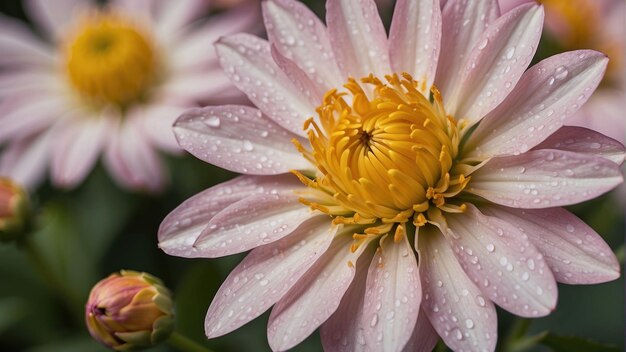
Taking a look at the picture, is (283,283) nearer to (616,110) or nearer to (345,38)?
(345,38)

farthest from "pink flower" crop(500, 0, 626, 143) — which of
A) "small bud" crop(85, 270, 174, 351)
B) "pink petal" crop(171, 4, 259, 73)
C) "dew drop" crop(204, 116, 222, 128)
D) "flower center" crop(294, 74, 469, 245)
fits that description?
"small bud" crop(85, 270, 174, 351)

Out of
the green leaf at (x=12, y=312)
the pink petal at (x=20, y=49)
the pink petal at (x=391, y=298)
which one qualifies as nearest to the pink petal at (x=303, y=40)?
the pink petal at (x=391, y=298)

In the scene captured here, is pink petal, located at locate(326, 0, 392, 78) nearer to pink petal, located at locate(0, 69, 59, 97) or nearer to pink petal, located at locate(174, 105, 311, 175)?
pink petal, located at locate(174, 105, 311, 175)

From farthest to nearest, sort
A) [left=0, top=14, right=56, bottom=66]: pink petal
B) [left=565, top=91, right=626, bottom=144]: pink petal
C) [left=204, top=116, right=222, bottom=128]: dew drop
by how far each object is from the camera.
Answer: [left=0, top=14, right=56, bottom=66]: pink petal < [left=565, top=91, right=626, bottom=144]: pink petal < [left=204, top=116, right=222, bottom=128]: dew drop

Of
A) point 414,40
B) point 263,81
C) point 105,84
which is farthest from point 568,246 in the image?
point 105,84

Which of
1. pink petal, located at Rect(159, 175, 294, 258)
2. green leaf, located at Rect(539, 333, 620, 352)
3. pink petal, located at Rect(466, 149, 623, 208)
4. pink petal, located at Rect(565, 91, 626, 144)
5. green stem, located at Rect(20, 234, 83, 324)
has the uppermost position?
pink petal, located at Rect(159, 175, 294, 258)

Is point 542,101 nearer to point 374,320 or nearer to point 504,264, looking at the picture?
point 504,264

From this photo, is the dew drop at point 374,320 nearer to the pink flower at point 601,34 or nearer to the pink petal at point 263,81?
the pink petal at point 263,81
